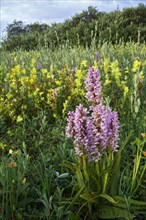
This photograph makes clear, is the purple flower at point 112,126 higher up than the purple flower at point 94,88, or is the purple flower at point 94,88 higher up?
the purple flower at point 94,88

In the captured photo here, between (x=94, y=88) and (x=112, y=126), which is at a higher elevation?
(x=94, y=88)

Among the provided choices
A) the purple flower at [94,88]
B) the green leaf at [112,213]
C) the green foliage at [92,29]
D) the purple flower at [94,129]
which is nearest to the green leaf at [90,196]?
the green leaf at [112,213]

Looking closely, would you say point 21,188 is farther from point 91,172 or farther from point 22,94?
→ point 22,94

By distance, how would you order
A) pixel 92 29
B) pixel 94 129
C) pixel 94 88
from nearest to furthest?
pixel 94 129 < pixel 94 88 < pixel 92 29

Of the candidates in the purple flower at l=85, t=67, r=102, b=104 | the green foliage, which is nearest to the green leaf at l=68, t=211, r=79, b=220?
the purple flower at l=85, t=67, r=102, b=104

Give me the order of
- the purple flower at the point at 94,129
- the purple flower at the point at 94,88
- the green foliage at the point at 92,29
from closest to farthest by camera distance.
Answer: the purple flower at the point at 94,129
the purple flower at the point at 94,88
the green foliage at the point at 92,29

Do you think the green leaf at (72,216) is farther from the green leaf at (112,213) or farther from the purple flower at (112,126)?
the purple flower at (112,126)

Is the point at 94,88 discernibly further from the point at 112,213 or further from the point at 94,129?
the point at 112,213

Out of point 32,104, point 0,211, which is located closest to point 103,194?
point 0,211

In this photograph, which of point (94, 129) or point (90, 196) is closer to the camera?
point (94, 129)

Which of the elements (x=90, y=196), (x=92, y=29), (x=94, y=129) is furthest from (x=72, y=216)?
(x=92, y=29)

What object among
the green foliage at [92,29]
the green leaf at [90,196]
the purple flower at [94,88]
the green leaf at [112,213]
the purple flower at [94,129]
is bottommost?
the green leaf at [112,213]

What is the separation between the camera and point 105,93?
13.3ft

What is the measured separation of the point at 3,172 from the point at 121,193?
71cm
